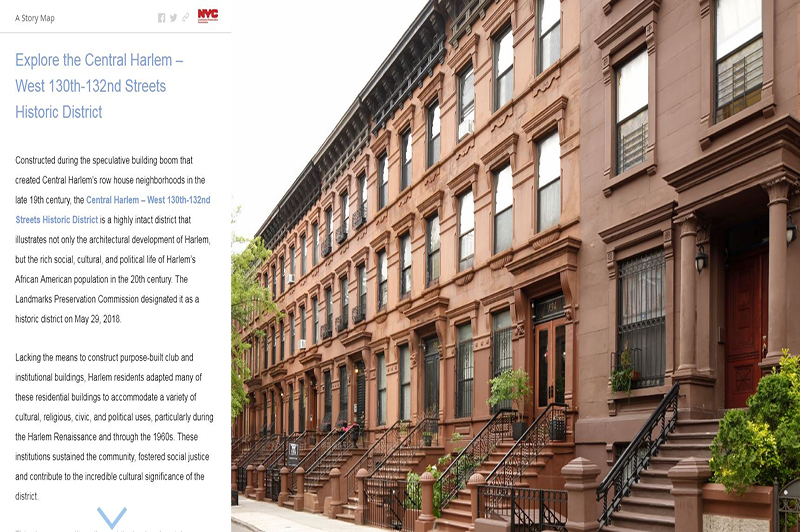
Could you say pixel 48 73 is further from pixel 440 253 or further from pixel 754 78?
pixel 440 253

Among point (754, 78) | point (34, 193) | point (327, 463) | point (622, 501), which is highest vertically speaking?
point (754, 78)

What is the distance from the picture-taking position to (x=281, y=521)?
71.1 ft

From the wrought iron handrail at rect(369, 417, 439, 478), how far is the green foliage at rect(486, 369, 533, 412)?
176 inches

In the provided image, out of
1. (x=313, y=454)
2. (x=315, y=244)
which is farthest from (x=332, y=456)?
(x=315, y=244)

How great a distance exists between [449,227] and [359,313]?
27.0ft

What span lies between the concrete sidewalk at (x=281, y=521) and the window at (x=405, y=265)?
22.7ft

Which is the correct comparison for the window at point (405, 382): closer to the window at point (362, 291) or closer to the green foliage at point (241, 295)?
the window at point (362, 291)

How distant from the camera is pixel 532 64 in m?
17.8

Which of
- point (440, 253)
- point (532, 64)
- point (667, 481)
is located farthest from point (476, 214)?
point (667, 481)

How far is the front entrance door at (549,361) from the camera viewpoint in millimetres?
16172

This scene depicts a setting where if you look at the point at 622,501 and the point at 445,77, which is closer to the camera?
the point at 622,501

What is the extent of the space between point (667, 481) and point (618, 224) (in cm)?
457

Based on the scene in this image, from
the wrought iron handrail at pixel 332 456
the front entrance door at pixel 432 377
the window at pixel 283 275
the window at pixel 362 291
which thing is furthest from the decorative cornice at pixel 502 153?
the window at pixel 283 275

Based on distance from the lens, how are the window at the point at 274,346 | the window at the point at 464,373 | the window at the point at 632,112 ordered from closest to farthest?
the window at the point at 632,112 < the window at the point at 464,373 < the window at the point at 274,346
